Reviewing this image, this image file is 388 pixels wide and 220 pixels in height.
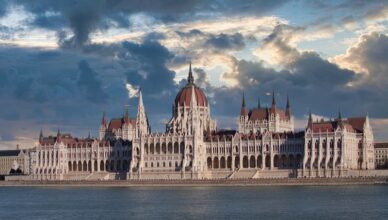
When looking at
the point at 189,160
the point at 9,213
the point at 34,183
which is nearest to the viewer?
the point at 9,213

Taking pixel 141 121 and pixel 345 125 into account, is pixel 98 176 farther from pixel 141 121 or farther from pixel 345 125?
pixel 345 125

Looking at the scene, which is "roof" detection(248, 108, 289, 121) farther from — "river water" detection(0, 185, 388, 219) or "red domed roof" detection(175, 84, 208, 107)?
"river water" detection(0, 185, 388, 219)

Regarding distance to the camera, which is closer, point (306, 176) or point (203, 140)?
point (306, 176)

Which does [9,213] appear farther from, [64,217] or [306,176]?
[306,176]

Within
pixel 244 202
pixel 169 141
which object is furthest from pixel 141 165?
pixel 244 202

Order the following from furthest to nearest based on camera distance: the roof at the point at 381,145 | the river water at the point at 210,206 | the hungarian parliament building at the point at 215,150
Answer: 1. the roof at the point at 381,145
2. the hungarian parliament building at the point at 215,150
3. the river water at the point at 210,206

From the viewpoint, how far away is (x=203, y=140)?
182 metres

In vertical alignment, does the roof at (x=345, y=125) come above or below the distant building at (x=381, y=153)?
above

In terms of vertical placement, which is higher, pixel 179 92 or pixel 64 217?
pixel 179 92

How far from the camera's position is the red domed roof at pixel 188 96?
630 feet

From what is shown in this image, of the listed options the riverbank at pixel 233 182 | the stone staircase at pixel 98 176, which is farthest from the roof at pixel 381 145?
the stone staircase at pixel 98 176

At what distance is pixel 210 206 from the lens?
105 meters

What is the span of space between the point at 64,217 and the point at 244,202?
26.2 metres

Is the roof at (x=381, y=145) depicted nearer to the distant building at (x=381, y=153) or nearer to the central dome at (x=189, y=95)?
the distant building at (x=381, y=153)
